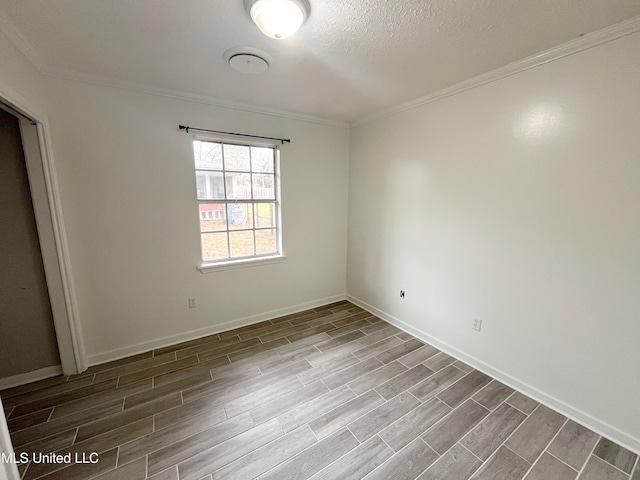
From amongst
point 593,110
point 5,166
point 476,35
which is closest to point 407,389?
point 593,110

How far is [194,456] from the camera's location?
1502 millimetres

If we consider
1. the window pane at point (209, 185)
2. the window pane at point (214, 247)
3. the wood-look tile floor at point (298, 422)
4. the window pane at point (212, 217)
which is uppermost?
the window pane at point (209, 185)

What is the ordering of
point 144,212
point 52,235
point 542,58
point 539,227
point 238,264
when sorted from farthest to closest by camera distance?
1. point 238,264
2. point 144,212
3. point 52,235
4. point 539,227
5. point 542,58

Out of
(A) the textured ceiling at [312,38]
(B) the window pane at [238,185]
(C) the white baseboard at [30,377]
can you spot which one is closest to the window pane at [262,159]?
(B) the window pane at [238,185]

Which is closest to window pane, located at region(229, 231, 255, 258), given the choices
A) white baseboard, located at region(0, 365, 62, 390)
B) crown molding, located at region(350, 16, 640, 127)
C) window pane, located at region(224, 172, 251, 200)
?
window pane, located at region(224, 172, 251, 200)

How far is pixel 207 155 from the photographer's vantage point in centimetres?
265

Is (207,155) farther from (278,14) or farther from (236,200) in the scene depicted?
(278,14)

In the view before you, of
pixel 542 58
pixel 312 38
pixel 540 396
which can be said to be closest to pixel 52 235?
pixel 312 38

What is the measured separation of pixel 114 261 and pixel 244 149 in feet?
5.43

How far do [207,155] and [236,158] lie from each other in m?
0.29

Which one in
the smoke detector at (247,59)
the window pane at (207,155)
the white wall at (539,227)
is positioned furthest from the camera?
the window pane at (207,155)

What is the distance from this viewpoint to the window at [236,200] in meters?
2.68

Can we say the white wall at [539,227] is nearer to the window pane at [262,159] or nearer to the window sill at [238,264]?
the window pane at [262,159]

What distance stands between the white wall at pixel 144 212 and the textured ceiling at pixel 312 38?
30 cm
